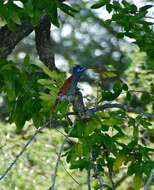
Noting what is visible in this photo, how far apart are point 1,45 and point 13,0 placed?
1.85ft

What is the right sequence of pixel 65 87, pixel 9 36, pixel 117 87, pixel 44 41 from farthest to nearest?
1. pixel 44 41
2. pixel 9 36
3. pixel 117 87
4. pixel 65 87

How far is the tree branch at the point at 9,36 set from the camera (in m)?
2.78

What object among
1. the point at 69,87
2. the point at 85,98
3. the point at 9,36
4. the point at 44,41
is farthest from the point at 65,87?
the point at 44,41

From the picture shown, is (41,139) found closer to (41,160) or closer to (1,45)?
(41,160)

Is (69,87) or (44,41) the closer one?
(69,87)

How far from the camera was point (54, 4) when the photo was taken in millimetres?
2287

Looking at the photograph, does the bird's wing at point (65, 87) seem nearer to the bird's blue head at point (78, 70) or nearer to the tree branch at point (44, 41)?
the bird's blue head at point (78, 70)

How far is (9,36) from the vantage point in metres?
2.79

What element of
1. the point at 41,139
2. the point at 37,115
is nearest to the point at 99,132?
the point at 37,115

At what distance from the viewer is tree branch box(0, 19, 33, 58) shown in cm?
278

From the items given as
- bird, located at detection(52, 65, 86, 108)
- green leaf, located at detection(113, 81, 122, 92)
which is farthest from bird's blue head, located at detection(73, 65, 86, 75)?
green leaf, located at detection(113, 81, 122, 92)

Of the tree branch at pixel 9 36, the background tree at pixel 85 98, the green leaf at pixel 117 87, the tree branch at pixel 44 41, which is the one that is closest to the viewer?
the background tree at pixel 85 98

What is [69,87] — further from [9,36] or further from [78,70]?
[9,36]

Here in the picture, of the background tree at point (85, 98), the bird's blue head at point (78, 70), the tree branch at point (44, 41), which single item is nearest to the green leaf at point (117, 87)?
the background tree at point (85, 98)
